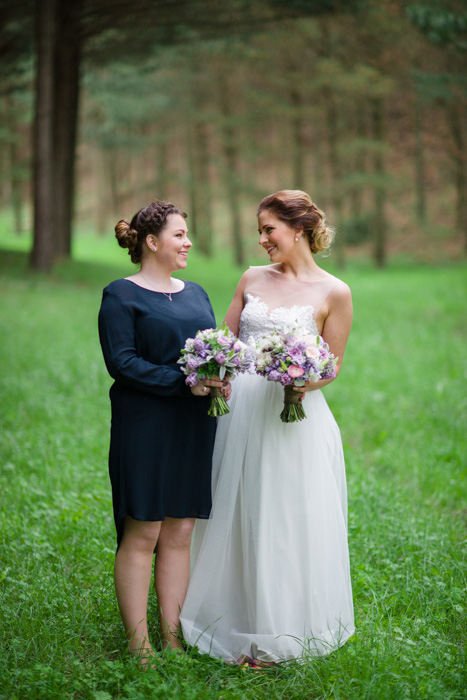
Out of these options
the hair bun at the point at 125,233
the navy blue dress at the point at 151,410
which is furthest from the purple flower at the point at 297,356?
the hair bun at the point at 125,233

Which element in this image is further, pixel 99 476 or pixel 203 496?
pixel 99 476

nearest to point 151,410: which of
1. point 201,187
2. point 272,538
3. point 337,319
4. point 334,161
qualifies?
point 272,538

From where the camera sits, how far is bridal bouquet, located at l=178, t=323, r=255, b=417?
3.10 meters

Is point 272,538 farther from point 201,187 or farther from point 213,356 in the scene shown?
point 201,187

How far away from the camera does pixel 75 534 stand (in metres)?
4.79

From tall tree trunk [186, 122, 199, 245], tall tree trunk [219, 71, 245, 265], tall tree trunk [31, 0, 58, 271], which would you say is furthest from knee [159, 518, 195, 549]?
tall tree trunk [186, 122, 199, 245]

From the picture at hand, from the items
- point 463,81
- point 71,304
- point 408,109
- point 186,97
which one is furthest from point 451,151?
point 71,304

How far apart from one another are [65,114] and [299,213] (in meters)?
17.5

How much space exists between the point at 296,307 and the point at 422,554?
2.08 m

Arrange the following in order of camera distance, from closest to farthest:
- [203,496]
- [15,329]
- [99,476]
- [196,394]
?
[196,394]
[203,496]
[99,476]
[15,329]

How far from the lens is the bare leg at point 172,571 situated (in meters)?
3.48

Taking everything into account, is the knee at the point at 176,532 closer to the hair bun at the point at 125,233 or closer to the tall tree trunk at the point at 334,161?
the hair bun at the point at 125,233

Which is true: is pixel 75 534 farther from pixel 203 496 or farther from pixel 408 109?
pixel 408 109

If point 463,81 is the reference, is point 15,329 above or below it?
below
